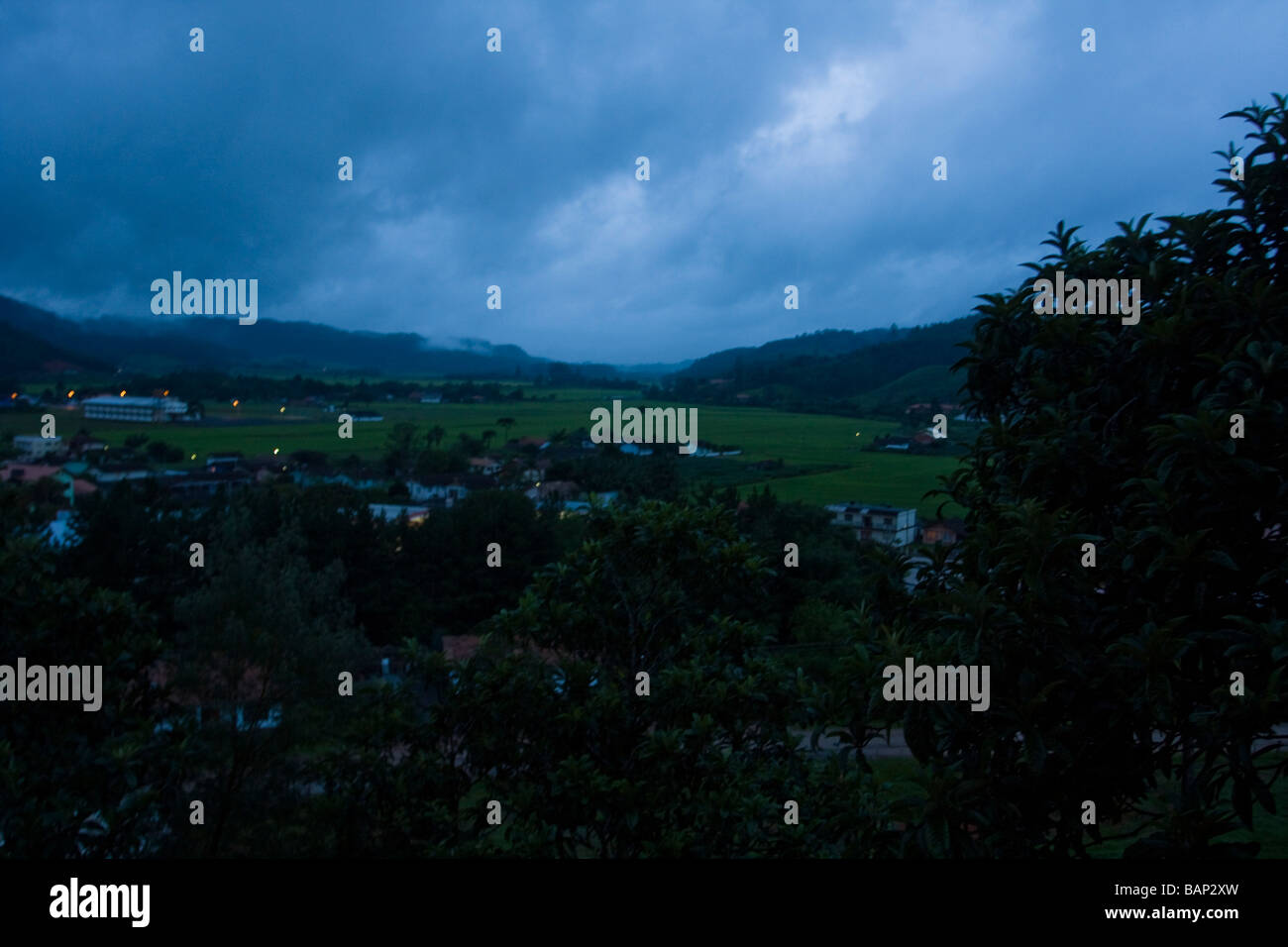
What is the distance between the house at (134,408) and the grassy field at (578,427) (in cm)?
11

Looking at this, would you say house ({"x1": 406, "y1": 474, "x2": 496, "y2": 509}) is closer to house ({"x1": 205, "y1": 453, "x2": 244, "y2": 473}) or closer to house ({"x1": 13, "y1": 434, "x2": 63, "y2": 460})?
house ({"x1": 205, "y1": 453, "x2": 244, "y2": 473})

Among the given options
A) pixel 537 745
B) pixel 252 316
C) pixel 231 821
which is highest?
pixel 252 316

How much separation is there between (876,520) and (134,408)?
21.8 feet

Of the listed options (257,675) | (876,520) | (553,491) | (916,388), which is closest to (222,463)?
(257,675)

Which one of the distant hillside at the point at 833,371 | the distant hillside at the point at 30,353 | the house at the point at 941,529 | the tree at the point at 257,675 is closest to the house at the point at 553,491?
the tree at the point at 257,675

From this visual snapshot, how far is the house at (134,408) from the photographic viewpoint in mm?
6605

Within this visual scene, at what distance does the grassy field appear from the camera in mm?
6730

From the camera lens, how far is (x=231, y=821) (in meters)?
5.03

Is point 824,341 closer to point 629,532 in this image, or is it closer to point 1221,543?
point 629,532

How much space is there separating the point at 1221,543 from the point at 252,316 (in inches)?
231

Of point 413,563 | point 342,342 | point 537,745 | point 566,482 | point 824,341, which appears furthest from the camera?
point 824,341

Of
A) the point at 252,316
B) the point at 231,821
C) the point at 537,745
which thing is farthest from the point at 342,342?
the point at 537,745

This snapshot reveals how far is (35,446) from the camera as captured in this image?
6004 millimetres
